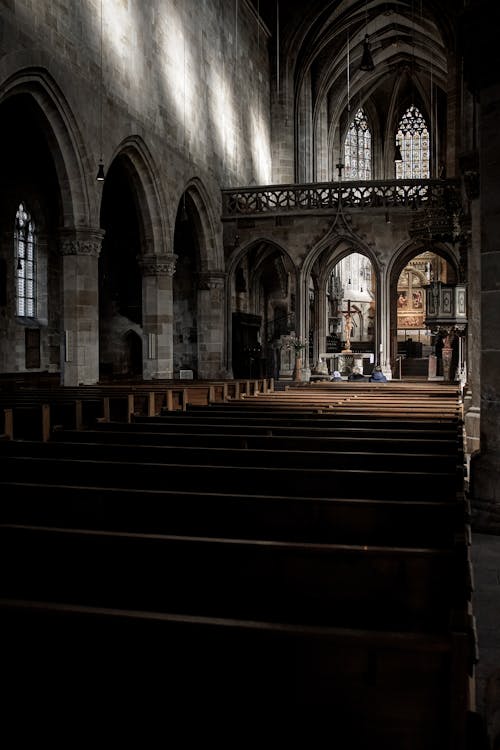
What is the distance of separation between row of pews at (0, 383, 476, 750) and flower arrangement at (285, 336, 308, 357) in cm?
1884

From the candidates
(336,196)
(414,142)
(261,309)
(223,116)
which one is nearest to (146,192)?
(223,116)

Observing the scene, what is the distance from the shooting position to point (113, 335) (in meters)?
24.1

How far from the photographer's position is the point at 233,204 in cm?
2292

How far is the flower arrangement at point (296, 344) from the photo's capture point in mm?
22234

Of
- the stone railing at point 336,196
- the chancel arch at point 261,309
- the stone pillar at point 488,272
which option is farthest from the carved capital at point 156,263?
the stone pillar at point 488,272

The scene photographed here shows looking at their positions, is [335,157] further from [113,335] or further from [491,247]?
[491,247]

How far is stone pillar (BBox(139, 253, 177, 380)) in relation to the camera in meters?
18.6

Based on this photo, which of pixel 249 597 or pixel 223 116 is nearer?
pixel 249 597

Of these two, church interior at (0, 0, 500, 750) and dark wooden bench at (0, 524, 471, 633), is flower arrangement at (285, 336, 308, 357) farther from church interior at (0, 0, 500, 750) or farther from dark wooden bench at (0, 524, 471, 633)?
dark wooden bench at (0, 524, 471, 633)

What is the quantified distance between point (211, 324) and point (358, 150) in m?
21.7

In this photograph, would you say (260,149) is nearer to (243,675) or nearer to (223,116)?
(223,116)

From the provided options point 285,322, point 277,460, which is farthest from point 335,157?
point 277,460

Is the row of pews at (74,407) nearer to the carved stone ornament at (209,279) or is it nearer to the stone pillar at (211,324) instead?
the stone pillar at (211,324)

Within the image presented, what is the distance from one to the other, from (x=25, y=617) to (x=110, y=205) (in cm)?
2246
